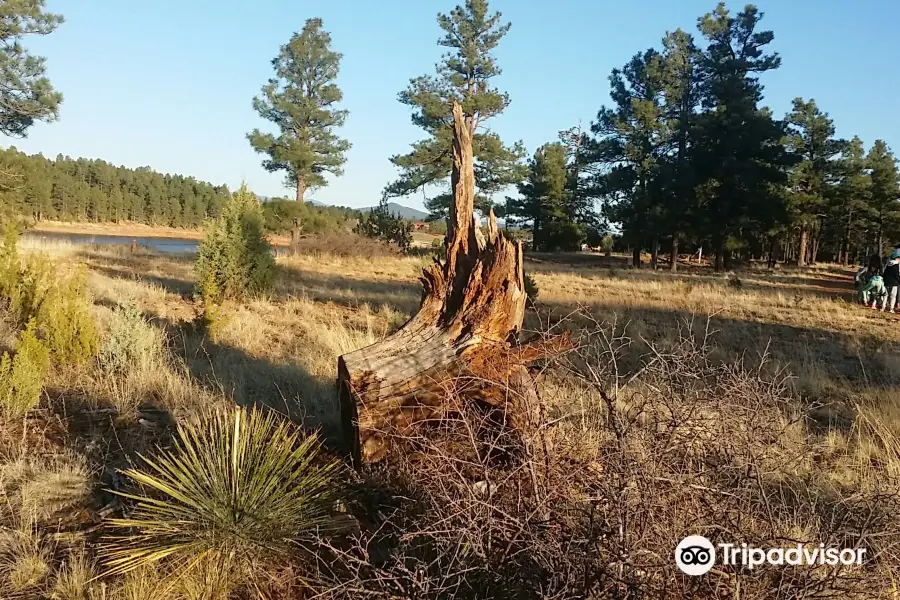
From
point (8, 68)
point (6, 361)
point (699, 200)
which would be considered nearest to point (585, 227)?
point (699, 200)

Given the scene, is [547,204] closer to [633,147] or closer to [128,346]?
[633,147]

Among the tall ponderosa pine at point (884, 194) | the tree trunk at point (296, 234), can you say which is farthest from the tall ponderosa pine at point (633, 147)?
the tall ponderosa pine at point (884, 194)

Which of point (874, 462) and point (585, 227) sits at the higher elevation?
point (585, 227)

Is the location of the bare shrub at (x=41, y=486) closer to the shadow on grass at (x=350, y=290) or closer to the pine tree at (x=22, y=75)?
the shadow on grass at (x=350, y=290)

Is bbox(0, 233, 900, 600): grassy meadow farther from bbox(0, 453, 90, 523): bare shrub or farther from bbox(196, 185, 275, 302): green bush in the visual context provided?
→ bbox(196, 185, 275, 302): green bush

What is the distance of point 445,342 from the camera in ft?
12.6

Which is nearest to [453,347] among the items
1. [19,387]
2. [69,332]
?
[19,387]

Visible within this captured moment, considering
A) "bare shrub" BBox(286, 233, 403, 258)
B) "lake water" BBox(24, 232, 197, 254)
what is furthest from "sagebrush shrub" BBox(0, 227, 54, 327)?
"bare shrub" BBox(286, 233, 403, 258)

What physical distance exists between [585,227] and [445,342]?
136ft

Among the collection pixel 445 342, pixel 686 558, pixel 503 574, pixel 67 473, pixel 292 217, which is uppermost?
pixel 292 217

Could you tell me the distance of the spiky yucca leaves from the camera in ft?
8.54

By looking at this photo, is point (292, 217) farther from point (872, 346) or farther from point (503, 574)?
point (503, 574)
